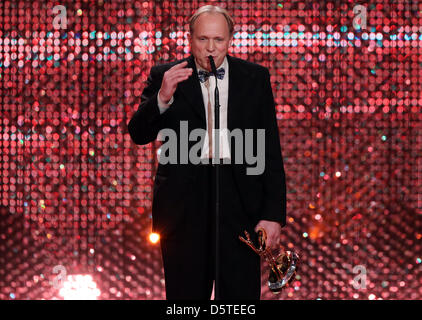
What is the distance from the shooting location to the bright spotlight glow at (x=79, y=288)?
3369 mm

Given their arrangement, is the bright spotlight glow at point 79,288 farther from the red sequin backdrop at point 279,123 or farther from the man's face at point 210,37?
the man's face at point 210,37

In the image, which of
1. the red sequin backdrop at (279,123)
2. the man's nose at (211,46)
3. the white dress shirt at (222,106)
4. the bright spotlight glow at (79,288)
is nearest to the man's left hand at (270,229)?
the white dress shirt at (222,106)

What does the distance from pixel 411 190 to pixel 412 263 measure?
1.36 ft

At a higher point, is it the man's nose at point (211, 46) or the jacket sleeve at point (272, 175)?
the man's nose at point (211, 46)

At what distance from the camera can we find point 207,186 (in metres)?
1.68

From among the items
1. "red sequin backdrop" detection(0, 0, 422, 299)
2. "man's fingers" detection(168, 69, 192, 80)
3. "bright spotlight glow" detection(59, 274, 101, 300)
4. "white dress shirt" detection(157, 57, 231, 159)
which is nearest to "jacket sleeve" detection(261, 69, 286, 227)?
"white dress shirt" detection(157, 57, 231, 159)

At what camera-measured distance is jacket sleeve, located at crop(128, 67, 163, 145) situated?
1623 mm

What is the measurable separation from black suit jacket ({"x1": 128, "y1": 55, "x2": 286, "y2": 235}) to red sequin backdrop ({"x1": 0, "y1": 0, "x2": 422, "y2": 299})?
1551mm

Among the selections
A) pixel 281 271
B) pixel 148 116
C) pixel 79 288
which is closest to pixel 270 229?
pixel 281 271

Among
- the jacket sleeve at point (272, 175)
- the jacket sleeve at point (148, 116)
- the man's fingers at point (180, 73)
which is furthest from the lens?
the jacket sleeve at point (272, 175)

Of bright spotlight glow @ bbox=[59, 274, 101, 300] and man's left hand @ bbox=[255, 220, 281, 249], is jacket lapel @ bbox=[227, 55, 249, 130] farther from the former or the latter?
bright spotlight glow @ bbox=[59, 274, 101, 300]

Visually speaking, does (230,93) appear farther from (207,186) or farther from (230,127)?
(207,186)

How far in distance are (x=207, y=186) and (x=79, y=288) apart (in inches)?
75.9
